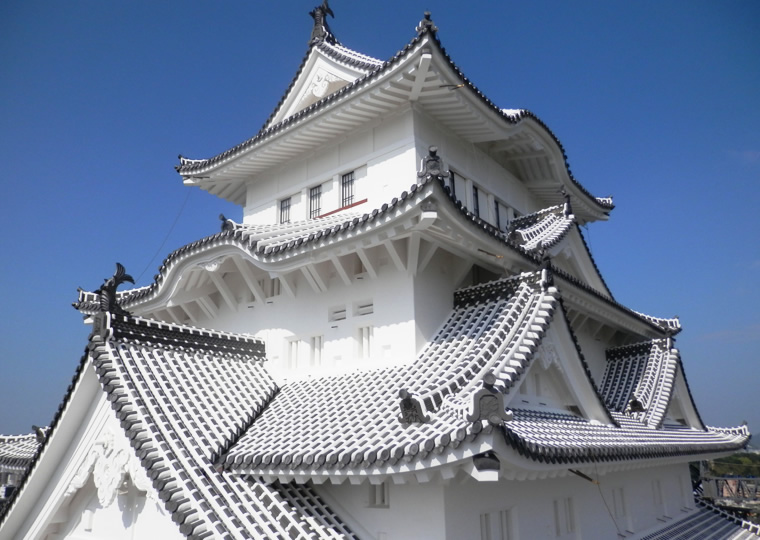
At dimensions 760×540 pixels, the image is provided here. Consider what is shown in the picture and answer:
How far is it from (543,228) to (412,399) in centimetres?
874

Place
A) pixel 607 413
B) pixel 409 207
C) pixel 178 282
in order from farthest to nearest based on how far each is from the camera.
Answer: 1. pixel 178 282
2. pixel 607 413
3. pixel 409 207

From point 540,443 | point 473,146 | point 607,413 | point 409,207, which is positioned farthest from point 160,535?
point 473,146

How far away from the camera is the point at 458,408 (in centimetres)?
585

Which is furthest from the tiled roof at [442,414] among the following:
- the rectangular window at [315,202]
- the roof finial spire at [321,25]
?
the roof finial spire at [321,25]

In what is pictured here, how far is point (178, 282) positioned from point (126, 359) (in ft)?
11.8

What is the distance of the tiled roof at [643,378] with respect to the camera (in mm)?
13523

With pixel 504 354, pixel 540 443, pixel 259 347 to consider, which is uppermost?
pixel 259 347

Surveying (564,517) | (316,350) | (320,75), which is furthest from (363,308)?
(320,75)

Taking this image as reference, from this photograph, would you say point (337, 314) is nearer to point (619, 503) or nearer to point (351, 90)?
point (351, 90)

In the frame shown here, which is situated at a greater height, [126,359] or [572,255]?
[572,255]

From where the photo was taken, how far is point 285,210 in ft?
48.7

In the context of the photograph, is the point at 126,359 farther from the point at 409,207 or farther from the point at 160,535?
the point at 409,207

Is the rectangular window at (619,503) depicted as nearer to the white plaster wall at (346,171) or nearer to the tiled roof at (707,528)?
the tiled roof at (707,528)

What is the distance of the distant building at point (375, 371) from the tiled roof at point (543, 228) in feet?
0.34
